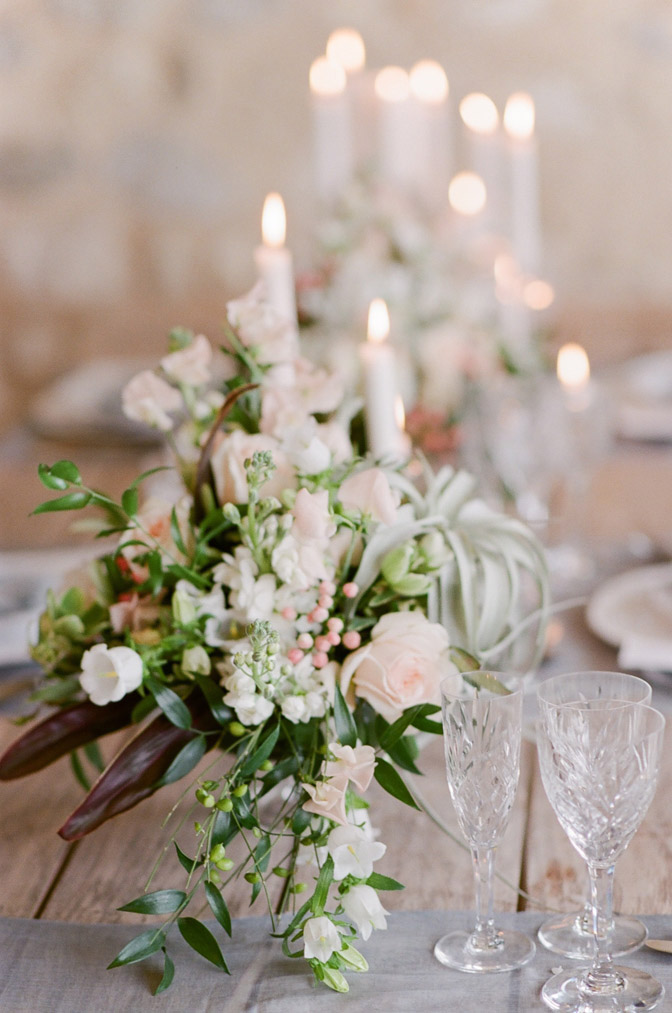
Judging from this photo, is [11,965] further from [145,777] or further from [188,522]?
[188,522]

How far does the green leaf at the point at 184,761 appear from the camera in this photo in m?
0.76

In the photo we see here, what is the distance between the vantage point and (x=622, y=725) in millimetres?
644

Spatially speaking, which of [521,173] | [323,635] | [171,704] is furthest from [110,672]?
[521,173]

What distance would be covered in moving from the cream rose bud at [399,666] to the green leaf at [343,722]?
0.04 meters

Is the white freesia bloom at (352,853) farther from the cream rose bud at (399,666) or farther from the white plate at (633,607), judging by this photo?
the white plate at (633,607)

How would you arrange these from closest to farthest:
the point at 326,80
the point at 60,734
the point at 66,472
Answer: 1. the point at 66,472
2. the point at 60,734
3. the point at 326,80

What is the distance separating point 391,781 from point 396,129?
1586 millimetres

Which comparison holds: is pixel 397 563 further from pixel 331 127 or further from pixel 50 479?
pixel 331 127

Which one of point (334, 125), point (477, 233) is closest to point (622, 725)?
point (334, 125)

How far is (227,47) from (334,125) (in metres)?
1.55

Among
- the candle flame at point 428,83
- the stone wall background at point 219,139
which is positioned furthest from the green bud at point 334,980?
the stone wall background at point 219,139

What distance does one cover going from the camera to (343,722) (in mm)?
721

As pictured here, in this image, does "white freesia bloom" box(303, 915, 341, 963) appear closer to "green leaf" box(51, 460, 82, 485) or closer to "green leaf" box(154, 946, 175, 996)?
"green leaf" box(154, 946, 175, 996)

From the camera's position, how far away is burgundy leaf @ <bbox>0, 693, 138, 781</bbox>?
2.75 feet
